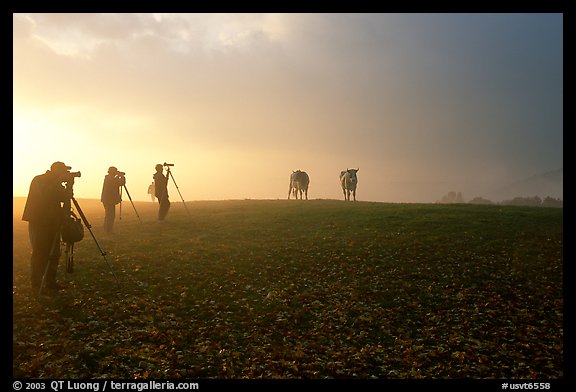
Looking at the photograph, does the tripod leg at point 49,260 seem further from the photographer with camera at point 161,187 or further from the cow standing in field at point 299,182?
the cow standing in field at point 299,182

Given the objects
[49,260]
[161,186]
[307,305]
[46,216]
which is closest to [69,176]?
[46,216]

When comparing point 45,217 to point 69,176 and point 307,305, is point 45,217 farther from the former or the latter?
point 307,305

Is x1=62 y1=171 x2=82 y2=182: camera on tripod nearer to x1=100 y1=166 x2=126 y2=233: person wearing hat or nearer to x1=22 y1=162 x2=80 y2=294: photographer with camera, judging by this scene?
x1=22 y1=162 x2=80 y2=294: photographer with camera

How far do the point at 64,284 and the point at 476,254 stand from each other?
73.9 feet

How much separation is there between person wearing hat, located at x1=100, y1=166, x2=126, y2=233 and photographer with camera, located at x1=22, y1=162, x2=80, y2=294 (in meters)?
13.4

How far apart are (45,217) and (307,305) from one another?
11756 mm

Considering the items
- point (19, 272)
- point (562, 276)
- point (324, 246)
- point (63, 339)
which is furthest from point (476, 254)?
point (19, 272)

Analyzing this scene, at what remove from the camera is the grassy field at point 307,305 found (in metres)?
13.0

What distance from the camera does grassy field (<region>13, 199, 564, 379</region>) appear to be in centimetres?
1305

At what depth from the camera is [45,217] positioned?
17.0m

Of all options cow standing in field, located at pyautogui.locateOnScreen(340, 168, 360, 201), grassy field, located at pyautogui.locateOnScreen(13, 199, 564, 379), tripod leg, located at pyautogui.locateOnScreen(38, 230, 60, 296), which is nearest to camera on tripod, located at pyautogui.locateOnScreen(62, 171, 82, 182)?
tripod leg, located at pyautogui.locateOnScreen(38, 230, 60, 296)

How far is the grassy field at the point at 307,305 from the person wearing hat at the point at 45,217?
54.1 inches
